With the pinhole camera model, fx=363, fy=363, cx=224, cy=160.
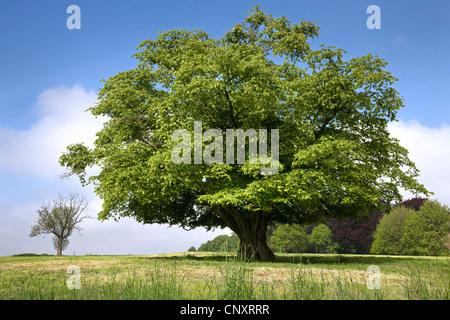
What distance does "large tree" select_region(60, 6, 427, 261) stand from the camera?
680 inches

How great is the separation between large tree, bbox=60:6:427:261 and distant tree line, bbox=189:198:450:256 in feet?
36.5

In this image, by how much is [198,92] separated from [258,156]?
430 cm

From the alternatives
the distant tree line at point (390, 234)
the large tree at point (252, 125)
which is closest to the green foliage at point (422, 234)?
the distant tree line at point (390, 234)

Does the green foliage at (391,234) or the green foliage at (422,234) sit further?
the green foliage at (391,234)

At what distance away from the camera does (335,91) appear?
1878cm

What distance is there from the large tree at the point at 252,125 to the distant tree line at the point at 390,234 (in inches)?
438

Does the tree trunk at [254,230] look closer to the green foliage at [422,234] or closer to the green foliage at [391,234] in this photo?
the green foliage at [422,234]

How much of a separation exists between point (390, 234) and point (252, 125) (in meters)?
34.3

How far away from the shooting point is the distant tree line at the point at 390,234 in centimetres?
3953

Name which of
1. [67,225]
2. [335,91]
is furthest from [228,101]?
[67,225]

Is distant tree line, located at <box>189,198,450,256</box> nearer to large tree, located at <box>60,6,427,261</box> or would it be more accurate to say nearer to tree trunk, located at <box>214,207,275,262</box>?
tree trunk, located at <box>214,207,275,262</box>
